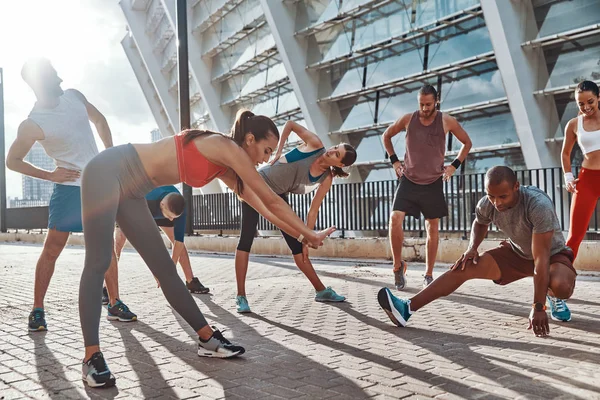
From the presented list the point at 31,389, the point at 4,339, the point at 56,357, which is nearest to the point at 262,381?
the point at 31,389

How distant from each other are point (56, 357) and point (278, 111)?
1035 inches

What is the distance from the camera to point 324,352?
3602 millimetres

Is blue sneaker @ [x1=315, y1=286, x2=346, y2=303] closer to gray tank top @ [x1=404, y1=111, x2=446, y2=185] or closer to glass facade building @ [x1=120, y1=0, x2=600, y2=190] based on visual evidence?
gray tank top @ [x1=404, y1=111, x2=446, y2=185]

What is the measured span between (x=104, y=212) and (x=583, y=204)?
4173 millimetres

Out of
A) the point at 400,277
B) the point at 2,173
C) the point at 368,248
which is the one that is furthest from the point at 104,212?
the point at 2,173

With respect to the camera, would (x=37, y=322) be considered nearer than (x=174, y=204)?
Yes

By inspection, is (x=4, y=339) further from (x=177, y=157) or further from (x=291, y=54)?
(x=291, y=54)

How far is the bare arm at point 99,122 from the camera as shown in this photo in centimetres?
469

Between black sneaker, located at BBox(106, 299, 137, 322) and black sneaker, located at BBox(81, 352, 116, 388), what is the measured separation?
1.77 meters

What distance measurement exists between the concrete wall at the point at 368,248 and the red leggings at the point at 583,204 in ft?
9.83

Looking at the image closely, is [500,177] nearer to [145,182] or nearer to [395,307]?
[395,307]

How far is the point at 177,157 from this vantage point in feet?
10.4

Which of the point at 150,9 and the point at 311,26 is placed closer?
the point at 311,26

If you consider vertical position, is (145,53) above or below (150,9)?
below
